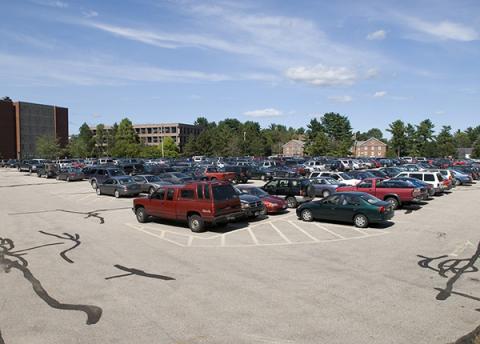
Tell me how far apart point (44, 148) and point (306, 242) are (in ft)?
316

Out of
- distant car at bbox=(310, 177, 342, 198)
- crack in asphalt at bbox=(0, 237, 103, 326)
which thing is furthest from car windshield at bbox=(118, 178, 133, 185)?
crack in asphalt at bbox=(0, 237, 103, 326)

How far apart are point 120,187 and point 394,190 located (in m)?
17.1

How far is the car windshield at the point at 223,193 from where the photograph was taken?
15.7 metres

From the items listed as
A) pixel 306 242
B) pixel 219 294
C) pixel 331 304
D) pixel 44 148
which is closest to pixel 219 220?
pixel 306 242

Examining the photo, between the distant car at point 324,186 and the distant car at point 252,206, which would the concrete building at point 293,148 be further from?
the distant car at point 252,206

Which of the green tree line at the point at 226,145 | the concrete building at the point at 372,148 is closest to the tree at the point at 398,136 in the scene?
the green tree line at the point at 226,145

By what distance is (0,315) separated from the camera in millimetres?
7828

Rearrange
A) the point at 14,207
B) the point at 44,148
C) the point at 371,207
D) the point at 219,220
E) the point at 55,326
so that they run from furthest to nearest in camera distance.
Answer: the point at 44,148 → the point at 14,207 → the point at 371,207 → the point at 219,220 → the point at 55,326

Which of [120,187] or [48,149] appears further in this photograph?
[48,149]

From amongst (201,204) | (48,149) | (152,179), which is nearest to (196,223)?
A: (201,204)

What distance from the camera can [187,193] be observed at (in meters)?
16.4

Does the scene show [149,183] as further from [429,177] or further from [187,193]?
[429,177]

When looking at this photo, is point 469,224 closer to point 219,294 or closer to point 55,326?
point 219,294

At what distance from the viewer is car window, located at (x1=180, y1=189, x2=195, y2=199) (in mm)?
16219
